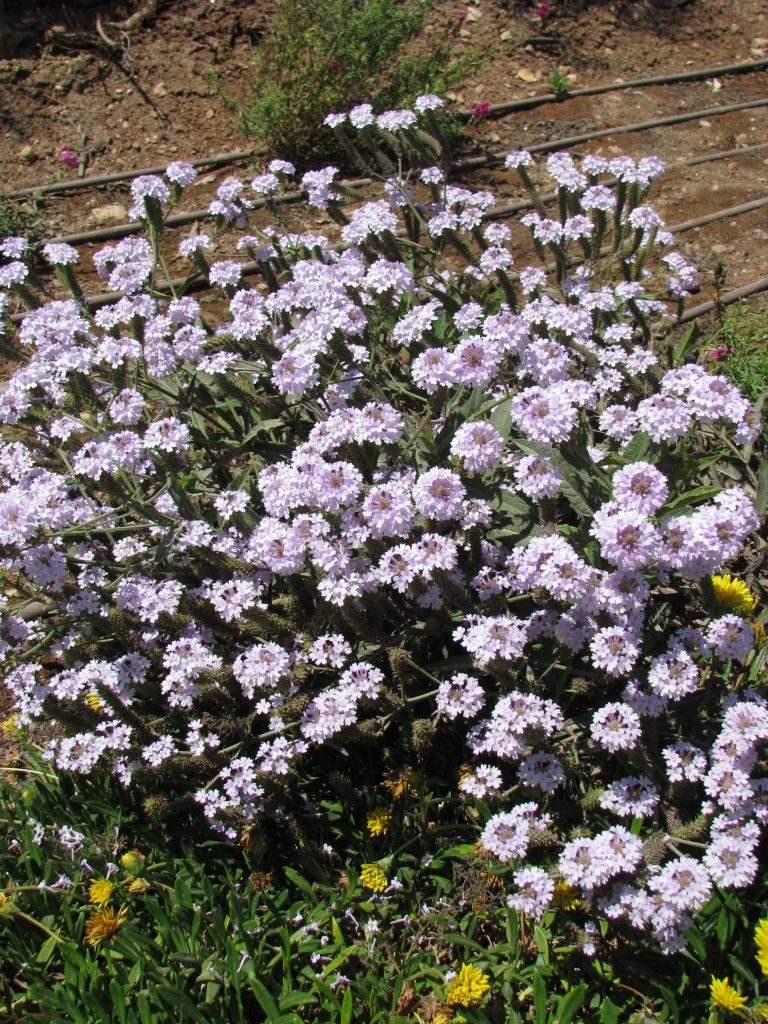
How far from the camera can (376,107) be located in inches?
191

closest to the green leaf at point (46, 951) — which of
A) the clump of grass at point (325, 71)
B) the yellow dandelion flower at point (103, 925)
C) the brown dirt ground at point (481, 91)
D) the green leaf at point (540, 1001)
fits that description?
the yellow dandelion flower at point (103, 925)

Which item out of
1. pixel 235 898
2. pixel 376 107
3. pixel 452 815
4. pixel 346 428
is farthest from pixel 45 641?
pixel 376 107

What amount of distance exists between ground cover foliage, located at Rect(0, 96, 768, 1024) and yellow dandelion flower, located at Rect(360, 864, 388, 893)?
1cm

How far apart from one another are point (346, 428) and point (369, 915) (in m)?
1.22

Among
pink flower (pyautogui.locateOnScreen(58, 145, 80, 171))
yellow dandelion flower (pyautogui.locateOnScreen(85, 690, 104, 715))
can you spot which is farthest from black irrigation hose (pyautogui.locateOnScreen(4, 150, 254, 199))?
yellow dandelion flower (pyautogui.locateOnScreen(85, 690, 104, 715))

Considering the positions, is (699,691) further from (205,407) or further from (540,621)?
(205,407)

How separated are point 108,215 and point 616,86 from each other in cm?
311

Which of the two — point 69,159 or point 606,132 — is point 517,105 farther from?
point 69,159

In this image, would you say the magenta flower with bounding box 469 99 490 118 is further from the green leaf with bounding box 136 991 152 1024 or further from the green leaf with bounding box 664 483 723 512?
the green leaf with bounding box 136 991 152 1024

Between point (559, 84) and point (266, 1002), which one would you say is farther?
point (559, 84)

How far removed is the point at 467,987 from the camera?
1.94 m

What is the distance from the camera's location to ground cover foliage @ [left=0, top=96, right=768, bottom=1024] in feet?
6.49

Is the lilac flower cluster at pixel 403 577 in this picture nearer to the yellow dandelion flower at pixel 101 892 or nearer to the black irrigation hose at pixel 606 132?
the yellow dandelion flower at pixel 101 892

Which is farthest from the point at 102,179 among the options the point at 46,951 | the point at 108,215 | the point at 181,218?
the point at 46,951
